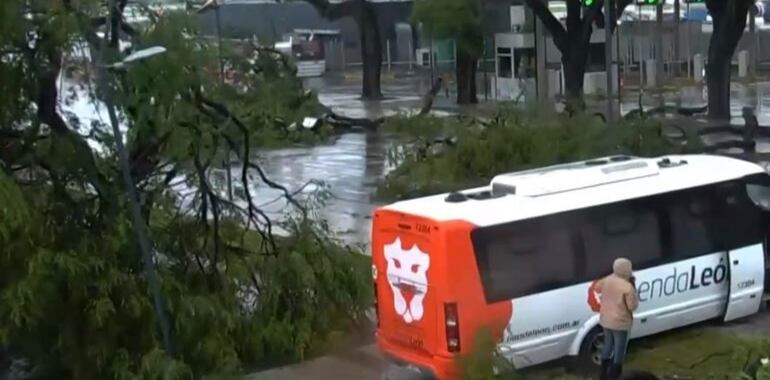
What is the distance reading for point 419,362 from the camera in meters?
13.2

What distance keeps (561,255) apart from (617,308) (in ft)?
4.57

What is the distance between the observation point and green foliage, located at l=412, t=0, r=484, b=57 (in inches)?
1997

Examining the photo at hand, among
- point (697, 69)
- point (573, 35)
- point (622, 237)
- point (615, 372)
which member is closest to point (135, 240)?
point (622, 237)

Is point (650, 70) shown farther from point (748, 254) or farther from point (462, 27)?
point (748, 254)

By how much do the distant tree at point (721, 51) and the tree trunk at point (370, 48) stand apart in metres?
18.6

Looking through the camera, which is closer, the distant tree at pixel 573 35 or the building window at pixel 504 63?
the distant tree at pixel 573 35

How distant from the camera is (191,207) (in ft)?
52.2

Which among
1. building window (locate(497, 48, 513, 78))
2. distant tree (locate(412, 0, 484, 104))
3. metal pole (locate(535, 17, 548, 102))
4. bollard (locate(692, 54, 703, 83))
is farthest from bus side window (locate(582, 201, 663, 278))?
bollard (locate(692, 54, 703, 83))

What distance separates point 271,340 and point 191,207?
6.23 feet

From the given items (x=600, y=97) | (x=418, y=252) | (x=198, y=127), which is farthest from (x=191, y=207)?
(x=600, y=97)

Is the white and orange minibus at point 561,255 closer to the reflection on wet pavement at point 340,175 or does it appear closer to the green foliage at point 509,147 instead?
the reflection on wet pavement at point 340,175

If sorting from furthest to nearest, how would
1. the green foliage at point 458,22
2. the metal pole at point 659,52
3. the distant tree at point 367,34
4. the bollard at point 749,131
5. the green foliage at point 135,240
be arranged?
the distant tree at point 367,34, the metal pole at point 659,52, the green foliage at point 458,22, the bollard at point 749,131, the green foliage at point 135,240

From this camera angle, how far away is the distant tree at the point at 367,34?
55.1 metres

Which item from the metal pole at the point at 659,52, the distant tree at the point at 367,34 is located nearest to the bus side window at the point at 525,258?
the metal pole at the point at 659,52
